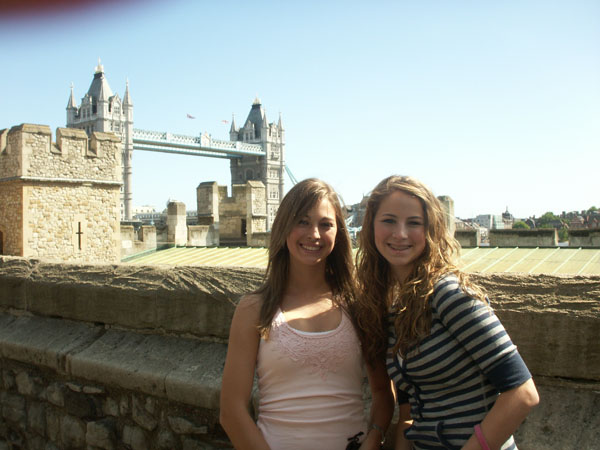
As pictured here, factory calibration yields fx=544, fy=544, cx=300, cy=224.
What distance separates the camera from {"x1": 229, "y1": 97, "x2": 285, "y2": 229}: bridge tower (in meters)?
90.0

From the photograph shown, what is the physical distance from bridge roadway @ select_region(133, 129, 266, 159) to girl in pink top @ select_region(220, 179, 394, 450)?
70.1 meters

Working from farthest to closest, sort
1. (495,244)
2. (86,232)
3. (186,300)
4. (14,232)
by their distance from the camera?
(86,232) < (14,232) < (495,244) < (186,300)

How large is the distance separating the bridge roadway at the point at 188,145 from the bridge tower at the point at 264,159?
254cm

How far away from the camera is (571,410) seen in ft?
5.41

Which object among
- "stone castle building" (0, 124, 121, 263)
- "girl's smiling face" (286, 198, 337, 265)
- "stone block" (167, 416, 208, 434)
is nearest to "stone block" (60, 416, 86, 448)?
"stone block" (167, 416, 208, 434)

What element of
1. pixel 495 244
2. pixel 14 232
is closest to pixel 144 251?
pixel 14 232

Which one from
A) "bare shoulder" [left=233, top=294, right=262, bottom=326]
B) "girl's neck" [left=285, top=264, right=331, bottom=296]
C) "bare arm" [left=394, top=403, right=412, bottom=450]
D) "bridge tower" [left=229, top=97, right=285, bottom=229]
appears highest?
"bridge tower" [left=229, top=97, right=285, bottom=229]

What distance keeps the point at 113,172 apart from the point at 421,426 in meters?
17.2

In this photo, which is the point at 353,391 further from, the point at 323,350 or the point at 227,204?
the point at 227,204

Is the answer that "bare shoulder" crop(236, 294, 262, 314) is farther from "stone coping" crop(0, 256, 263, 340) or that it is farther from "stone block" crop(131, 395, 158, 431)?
"stone block" crop(131, 395, 158, 431)

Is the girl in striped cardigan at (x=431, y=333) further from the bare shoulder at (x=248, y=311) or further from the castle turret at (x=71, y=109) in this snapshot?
the castle turret at (x=71, y=109)

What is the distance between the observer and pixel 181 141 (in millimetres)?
72250

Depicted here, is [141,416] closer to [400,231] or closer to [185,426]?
[185,426]

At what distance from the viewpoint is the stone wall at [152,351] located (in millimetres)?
1684
